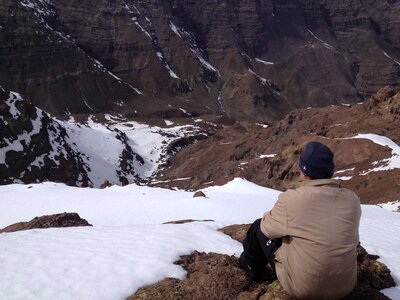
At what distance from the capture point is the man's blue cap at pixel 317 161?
20.0 ft

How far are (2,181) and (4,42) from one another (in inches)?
4730

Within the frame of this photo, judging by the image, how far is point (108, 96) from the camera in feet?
553

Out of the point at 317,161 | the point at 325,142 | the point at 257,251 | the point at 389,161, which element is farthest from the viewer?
the point at 325,142

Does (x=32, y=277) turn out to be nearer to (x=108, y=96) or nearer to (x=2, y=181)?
(x=2, y=181)

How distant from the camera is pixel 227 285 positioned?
24.1 feet

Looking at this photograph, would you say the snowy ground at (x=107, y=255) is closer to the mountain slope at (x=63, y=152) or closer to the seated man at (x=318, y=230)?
the seated man at (x=318, y=230)

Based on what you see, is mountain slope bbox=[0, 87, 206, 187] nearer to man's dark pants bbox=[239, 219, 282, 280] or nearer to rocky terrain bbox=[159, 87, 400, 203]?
rocky terrain bbox=[159, 87, 400, 203]

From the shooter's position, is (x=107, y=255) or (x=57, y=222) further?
(x=57, y=222)

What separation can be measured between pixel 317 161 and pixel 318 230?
0.86m

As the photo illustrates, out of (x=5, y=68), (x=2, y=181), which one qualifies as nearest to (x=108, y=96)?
(x=5, y=68)

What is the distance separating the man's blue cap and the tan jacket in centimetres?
11

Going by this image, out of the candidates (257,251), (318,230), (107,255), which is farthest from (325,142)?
(318,230)

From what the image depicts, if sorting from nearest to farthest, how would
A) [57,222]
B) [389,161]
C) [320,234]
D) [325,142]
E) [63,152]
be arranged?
[320,234] < [57,222] < [389,161] < [325,142] < [63,152]

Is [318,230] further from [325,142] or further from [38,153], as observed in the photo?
[38,153]
